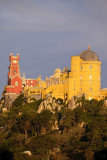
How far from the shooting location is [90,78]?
113 m

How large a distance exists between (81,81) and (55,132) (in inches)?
560

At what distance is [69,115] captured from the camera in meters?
104

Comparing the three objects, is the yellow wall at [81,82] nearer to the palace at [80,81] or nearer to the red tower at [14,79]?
the palace at [80,81]

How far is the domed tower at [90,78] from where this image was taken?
368 feet

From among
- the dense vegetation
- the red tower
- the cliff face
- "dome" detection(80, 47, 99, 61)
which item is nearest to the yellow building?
"dome" detection(80, 47, 99, 61)

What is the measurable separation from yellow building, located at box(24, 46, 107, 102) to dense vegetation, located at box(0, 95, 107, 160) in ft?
8.61

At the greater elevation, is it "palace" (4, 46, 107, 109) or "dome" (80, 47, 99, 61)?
"dome" (80, 47, 99, 61)

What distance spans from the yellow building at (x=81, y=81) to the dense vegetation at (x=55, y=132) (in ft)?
8.61

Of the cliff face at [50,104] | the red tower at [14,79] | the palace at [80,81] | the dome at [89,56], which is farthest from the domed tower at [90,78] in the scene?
the red tower at [14,79]

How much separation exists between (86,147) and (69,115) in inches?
506

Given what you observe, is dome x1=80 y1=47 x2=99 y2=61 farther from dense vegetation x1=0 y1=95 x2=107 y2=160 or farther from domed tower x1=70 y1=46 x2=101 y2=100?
dense vegetation x1=0 y1=95 x2=107 y2=160

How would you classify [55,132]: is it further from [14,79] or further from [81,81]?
[14,79]

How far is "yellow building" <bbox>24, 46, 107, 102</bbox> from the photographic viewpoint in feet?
367

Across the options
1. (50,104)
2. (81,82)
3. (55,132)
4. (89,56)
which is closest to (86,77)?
(81,82)
